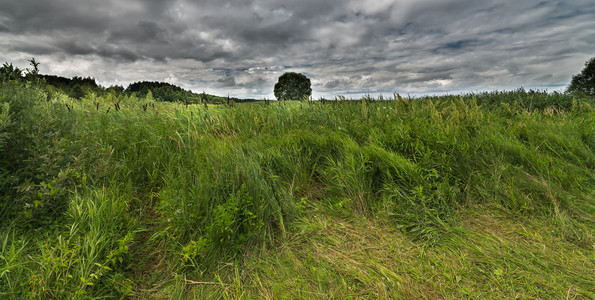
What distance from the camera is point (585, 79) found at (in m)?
21.2

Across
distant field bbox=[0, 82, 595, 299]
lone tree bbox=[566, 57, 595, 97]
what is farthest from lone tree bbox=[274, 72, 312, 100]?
distant field bbox=[0, 82, 595, 299]

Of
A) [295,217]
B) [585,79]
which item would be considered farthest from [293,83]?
[295,217]

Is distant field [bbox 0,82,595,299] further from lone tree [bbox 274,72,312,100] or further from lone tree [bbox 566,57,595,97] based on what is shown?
lone tree [bbox 274,72,312,100]

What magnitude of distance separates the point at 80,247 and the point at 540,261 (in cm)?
335

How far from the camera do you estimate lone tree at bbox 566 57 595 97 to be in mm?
20422

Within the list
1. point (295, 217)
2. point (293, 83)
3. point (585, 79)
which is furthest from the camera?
point (293, 83)

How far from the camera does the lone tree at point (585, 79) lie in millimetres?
20422

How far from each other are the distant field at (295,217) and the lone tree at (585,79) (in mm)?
27320

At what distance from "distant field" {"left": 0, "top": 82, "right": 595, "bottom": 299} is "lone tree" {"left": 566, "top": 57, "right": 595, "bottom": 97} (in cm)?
2732

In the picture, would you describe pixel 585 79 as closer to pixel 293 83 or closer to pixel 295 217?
pixel 293 83

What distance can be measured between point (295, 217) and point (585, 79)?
107 ft

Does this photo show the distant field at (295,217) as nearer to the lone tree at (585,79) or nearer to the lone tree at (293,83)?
the lone tree at (585,79)

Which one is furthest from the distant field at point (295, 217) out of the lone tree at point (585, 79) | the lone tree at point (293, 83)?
the lone tree at point (293, 83)

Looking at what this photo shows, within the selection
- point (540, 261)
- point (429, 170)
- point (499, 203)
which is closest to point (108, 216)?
point (429, 170)
